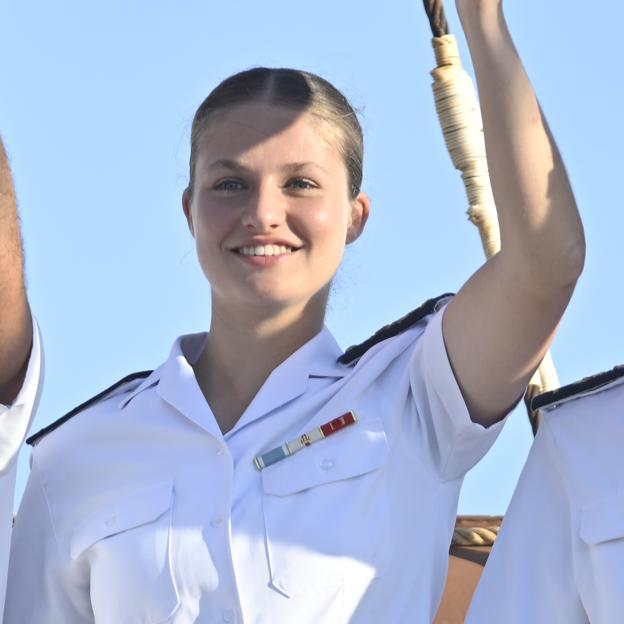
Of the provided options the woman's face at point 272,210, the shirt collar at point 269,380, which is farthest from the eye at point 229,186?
the shirt collar at point 269,380

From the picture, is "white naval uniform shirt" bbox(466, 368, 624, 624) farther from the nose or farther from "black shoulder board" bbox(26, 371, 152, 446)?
"black shoulder board" bbox(26, 371, 152, 446)

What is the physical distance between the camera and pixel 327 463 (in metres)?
4.23

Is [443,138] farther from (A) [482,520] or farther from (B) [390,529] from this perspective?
(B) [390,529]

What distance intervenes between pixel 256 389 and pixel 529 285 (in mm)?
813

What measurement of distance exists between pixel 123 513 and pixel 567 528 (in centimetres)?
91

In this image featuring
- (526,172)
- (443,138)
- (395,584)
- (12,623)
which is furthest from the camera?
(443,138)

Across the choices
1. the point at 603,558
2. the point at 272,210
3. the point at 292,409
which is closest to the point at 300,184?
the point at 272,210

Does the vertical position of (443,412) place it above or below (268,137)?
below

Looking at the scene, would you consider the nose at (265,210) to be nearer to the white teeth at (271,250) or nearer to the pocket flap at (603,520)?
the white teeth at (271,250)

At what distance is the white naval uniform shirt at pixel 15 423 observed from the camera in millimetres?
3959

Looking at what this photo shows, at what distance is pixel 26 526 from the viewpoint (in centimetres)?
448

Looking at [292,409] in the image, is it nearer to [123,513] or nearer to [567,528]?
[123,513]

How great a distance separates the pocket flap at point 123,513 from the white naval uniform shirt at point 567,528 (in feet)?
2.20

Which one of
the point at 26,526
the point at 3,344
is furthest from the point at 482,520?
the point at 3,344
